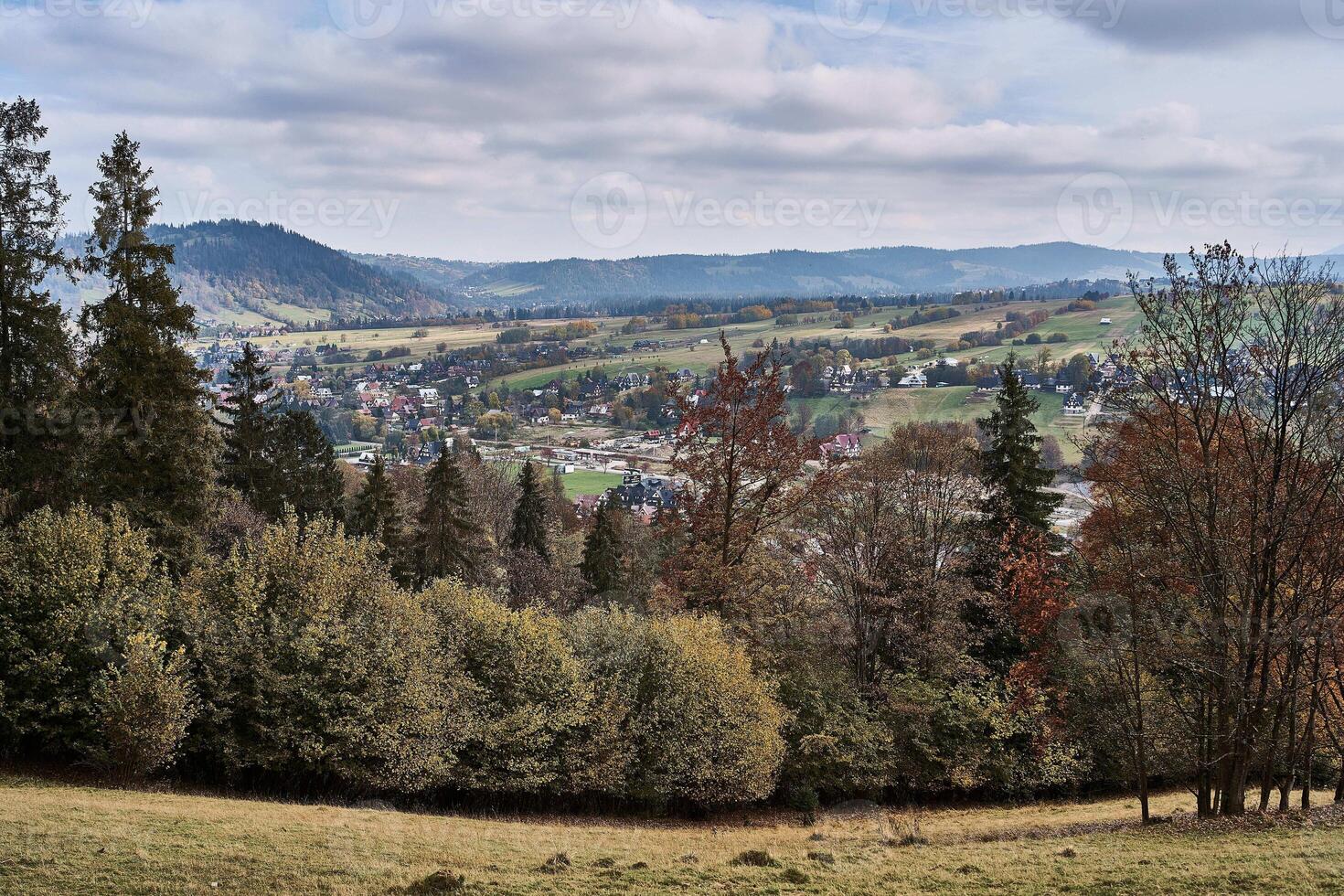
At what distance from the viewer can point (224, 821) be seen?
16.8m

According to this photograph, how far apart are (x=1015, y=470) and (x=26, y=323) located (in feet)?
114

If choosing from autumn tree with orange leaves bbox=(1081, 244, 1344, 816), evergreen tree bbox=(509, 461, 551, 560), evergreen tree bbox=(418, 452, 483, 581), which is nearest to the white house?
evergreen tree bbox=(509, 461, 551, 560)

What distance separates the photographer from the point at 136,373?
2808 cm

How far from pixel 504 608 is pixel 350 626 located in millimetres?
4507

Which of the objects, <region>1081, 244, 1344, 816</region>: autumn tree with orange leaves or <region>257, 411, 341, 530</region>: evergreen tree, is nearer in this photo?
<region>1081, 244, 1344, 816</region>: autumn tree with orange leaves

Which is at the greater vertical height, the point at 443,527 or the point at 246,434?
the point at 246,434

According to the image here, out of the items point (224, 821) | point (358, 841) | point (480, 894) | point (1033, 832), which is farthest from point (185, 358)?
point (1033, 832)

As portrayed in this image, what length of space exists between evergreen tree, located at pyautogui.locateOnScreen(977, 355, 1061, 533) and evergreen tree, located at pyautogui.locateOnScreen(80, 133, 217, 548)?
1131 inches

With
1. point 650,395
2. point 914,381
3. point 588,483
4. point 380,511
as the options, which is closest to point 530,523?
point 380,511

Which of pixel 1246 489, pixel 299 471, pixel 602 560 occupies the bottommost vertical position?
pixel 602 560

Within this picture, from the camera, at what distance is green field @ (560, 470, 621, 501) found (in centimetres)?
10469

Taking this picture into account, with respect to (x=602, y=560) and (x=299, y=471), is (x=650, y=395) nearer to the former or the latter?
(x=602, y=560)

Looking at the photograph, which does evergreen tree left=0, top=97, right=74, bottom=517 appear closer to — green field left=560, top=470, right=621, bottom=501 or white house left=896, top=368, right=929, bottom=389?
green field left=560, top=470, right=621, bottom=501

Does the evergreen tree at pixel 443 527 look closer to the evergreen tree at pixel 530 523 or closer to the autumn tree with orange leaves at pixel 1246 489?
the evergreen tree at pixel 530 523
